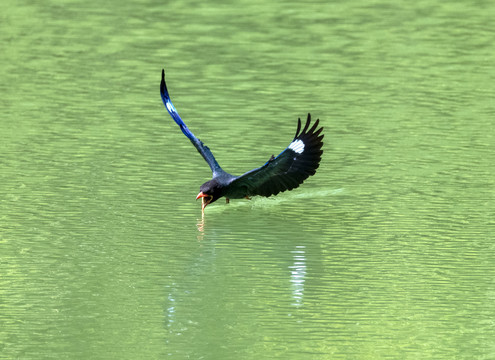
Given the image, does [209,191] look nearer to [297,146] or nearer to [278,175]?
[278,175]

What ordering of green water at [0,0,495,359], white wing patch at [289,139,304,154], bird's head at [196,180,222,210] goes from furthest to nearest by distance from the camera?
bird's head at [196,180,222,210] → white wing patch at [289,139,304,154] → green water at [0,0,495,359]

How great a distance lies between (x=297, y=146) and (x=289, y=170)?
0.23m

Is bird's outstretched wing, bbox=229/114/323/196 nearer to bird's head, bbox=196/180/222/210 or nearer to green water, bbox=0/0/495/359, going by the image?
bird's head, bbox=196/180/222/210

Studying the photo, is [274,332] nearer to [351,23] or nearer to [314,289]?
[314,289]

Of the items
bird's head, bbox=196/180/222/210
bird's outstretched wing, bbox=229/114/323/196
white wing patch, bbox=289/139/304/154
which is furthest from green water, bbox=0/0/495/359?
white wing patch, bbox=289/139/304/154

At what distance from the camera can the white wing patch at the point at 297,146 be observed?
8930 millimetres

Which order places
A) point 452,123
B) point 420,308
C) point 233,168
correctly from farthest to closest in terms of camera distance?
1. point 452,123
2. point 233,168
3. point 420,308

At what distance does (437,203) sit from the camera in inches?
386

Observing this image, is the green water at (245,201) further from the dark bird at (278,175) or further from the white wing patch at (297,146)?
the white wing patch at (297,146)

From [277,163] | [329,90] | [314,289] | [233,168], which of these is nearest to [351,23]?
[329,90]

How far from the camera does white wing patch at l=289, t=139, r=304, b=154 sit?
8.93 metres

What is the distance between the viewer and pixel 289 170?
9086 mm

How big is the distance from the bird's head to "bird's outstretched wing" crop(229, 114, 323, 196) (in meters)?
0.11

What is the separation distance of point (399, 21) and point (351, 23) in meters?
0.80
